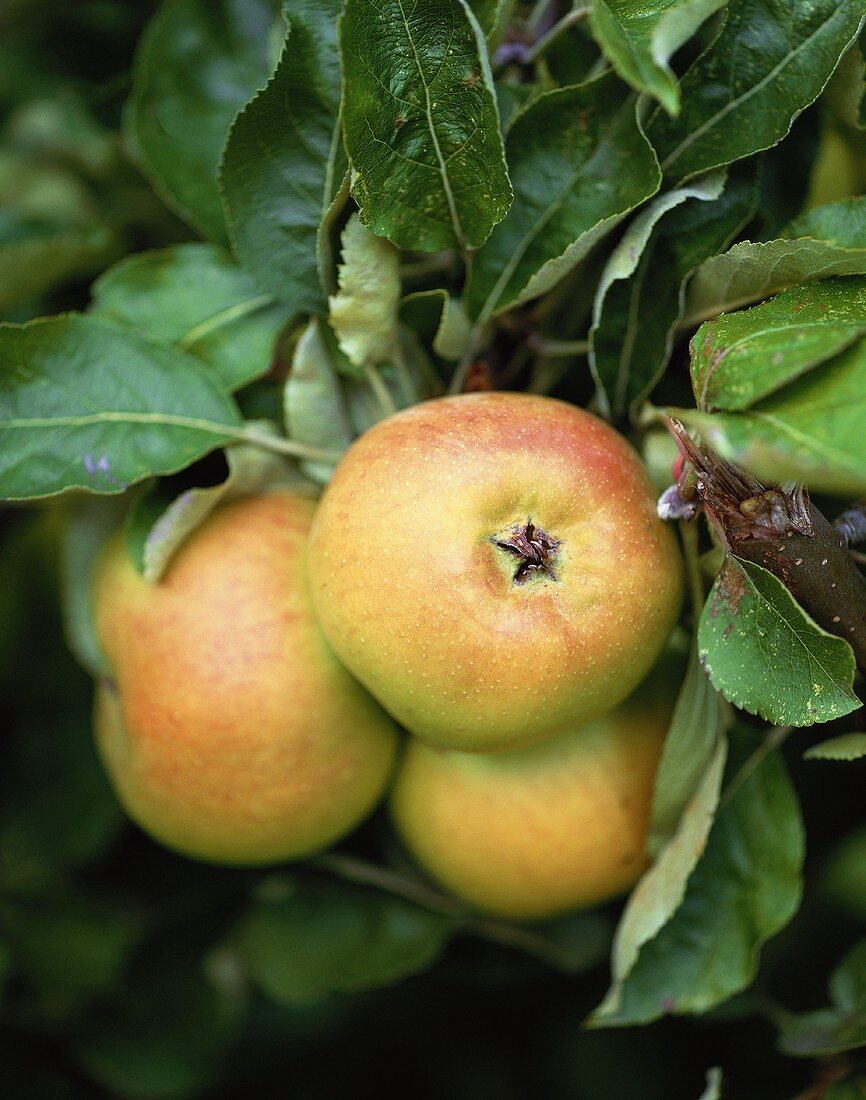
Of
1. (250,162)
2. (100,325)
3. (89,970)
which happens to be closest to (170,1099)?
(89,970)

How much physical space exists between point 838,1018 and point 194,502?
1.95ft

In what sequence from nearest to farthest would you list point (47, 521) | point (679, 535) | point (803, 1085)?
point (679, 535)
point (803, 1085)
point (47, 521)

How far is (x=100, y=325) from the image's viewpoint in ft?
2.32

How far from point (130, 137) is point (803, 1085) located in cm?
96

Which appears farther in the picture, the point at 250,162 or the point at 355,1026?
the point at 355,1026

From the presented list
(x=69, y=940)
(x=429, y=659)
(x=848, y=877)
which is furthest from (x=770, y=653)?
(x=69, y=940)

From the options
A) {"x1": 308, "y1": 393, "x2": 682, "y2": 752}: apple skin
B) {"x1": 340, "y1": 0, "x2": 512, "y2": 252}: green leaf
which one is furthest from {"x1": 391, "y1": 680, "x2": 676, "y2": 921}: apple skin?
{"x1": 340, "y1": 0, "x2": 512, "y2": 252}: green leaf

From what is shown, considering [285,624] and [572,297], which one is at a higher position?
[572,297]

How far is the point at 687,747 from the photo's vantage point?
0.67 metres

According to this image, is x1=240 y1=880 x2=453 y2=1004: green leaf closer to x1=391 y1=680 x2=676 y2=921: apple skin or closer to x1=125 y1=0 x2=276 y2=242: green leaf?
x1=391 y1=680 x2=676 y2=921: apple skin

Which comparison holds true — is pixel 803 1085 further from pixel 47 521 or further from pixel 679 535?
pixel 47 521

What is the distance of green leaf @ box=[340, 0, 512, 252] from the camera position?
0.54 metres

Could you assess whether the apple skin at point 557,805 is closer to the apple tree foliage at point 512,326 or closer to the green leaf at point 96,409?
the apple tree foliage at point 512,326

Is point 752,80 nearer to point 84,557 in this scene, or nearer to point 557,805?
point 557,805
